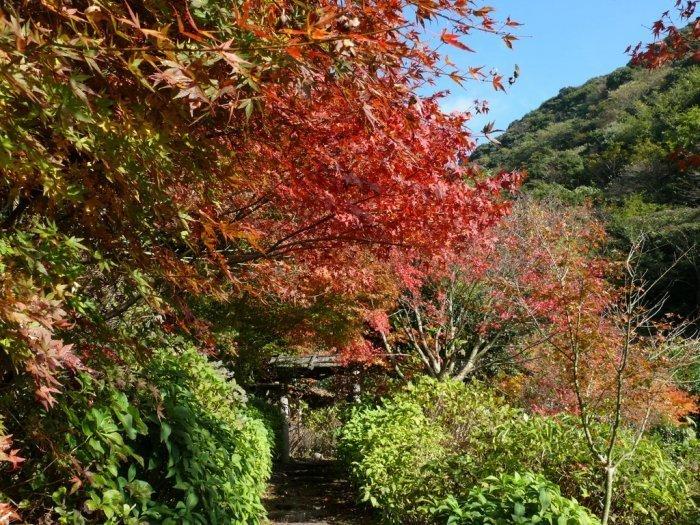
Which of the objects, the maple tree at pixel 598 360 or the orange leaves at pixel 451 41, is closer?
the orange leaves at pixel 451 41

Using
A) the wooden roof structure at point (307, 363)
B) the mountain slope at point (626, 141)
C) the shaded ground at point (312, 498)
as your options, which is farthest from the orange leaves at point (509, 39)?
the mountain slope at point (626, 141)

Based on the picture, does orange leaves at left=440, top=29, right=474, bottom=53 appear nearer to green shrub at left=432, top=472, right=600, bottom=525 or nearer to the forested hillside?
green shrub at left=432, top=472, right=600, bottom=525

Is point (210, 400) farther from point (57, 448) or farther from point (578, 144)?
point (578, 144)

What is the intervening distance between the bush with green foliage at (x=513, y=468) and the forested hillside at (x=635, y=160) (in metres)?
12.4

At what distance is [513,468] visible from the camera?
505 centimetres

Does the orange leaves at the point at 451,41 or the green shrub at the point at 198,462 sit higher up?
the orange leaves at the point at 451,41

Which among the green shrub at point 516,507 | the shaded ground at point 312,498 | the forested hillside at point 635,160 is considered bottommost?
the shaded ground at point 312,498

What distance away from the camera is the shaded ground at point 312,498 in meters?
8.00

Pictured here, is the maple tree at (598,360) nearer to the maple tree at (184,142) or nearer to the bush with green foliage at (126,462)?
the maple tree at (184,142)

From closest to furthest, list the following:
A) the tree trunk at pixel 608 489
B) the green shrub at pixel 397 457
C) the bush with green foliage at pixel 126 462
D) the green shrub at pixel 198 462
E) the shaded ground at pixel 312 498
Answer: the bush with green foliage at pixel 126 462 < the green shrub at pixel 198 462 < the tree trunk at pixel 608 489 < the green shrub at pixel 397 457 < the shaded ground at pixel 312 498

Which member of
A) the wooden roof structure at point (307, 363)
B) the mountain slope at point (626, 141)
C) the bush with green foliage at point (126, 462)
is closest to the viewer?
the bush with green foliage at point (126, 462)

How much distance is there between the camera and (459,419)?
26.0ft

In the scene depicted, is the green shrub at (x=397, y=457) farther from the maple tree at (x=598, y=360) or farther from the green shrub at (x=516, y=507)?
the maple tree at (x=598, y=360)

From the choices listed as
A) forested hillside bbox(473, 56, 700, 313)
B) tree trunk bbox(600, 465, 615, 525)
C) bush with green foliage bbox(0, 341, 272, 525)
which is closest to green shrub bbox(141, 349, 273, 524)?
bush with green foliage bbox(0, 341, 272, 525)
